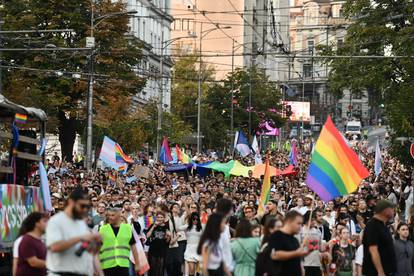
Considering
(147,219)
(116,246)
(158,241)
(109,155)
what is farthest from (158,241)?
(109,155)

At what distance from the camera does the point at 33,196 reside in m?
21.0

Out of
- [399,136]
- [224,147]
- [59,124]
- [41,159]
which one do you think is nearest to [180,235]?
[41,159]

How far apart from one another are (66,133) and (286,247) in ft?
157

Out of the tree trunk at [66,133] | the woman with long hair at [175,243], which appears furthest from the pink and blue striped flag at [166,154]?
the woman with long hair at [175,243]

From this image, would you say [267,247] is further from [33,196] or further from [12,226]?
[33,196]

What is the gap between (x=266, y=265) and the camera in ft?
46.0

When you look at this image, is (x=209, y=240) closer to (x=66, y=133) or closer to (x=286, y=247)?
(x=286, y=247)

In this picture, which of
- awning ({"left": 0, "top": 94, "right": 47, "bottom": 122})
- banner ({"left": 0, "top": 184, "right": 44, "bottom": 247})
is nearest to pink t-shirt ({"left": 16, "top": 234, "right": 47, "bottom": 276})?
banner ({"left": 0, "top": 184, "right": 44, "bottom": 247})

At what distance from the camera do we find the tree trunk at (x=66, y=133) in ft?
199

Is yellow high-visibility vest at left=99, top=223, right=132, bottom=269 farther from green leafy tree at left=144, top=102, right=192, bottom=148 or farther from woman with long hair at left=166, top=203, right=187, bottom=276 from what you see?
green leafy tree at left=144, top=102, right=192, bottom=148

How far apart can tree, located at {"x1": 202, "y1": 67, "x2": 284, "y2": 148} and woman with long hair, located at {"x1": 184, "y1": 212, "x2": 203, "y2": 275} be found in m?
70.0

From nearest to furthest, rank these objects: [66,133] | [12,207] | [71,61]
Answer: [12,207] → [71,61] → [66,133]

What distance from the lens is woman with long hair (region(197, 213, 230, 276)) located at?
46.8 feet

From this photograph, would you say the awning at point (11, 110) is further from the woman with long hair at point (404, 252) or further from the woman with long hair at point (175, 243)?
the woman with long hair at point (404, 252)
